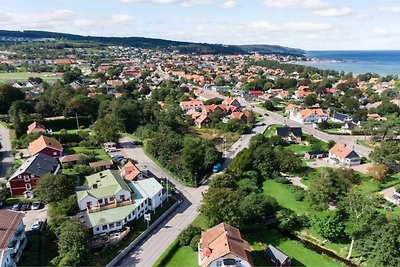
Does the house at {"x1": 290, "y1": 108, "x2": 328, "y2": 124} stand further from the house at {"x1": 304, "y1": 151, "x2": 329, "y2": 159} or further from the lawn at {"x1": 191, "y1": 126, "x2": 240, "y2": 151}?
the house at {"x1": 304, "y1": 151, "x2": 329, "y2": 159}

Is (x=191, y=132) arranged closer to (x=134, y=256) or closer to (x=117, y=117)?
(x=117, y=117)

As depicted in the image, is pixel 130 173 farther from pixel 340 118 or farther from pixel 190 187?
pixel 340 118

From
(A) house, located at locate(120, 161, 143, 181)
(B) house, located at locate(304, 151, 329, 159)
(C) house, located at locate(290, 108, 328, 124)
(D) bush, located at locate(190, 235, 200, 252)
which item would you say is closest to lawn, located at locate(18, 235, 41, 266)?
(D) bush, located at locate(190, 235, 200, 252)

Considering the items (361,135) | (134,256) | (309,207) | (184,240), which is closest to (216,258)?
(184,240)

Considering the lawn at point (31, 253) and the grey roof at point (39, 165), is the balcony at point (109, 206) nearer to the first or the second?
the lawn at point (31, 253)

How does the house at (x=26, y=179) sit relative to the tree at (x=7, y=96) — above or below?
below

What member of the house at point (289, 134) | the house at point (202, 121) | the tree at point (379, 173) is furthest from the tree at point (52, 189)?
the house at point (202, 121)
